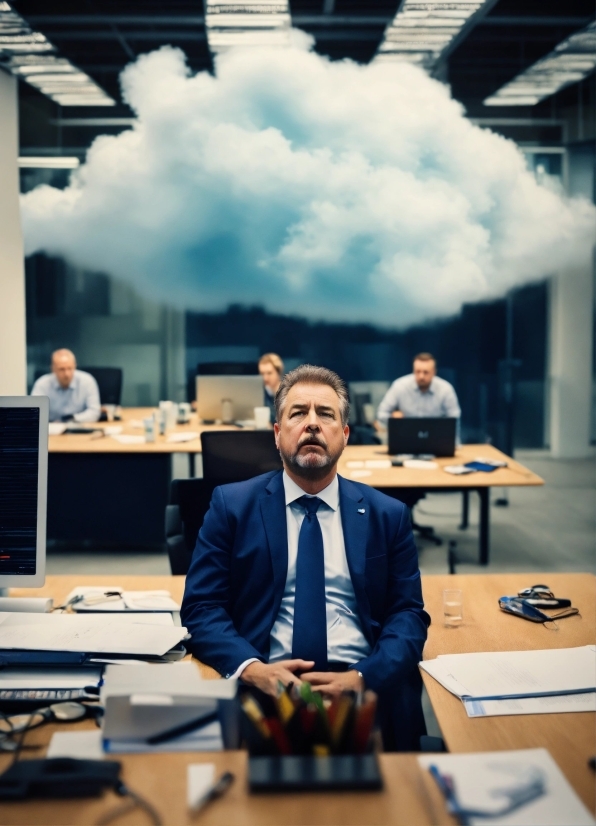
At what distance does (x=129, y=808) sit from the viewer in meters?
1.18

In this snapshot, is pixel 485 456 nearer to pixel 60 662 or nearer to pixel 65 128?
pixel 60 662

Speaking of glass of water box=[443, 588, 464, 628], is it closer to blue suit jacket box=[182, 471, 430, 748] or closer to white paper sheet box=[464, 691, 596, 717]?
blue suit jacket box=[182, 471, 430, 748]

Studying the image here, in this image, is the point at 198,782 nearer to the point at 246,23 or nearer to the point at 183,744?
the point at 183,744

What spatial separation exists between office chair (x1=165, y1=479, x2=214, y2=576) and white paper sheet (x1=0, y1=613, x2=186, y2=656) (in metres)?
1.12

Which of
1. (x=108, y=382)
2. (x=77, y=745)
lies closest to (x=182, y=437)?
(x=108, y=382)

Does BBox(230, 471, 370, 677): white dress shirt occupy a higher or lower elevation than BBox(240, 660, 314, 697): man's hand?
higher

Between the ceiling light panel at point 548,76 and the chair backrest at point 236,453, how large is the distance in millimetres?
5259

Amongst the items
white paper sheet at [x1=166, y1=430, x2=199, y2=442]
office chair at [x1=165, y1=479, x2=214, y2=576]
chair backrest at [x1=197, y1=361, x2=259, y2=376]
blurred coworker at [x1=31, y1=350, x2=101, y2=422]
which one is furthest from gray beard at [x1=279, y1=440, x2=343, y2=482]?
chair backrest at [x1=197, y1=361, x2=259, y2=376]

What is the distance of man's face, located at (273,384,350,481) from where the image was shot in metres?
2.02

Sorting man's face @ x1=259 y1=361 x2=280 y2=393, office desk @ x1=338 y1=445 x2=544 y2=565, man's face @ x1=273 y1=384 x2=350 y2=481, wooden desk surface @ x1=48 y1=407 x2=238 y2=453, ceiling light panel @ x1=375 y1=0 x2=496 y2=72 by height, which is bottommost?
office desk @ x1=338 y1=445 x2=544 y2=565

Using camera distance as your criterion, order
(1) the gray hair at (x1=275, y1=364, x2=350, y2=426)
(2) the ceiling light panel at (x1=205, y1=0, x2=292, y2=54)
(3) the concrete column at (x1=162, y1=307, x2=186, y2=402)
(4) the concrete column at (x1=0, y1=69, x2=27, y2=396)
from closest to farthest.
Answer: (1) the gray hair at (x1=275, y1=364, x2=350, y2=426), (2) the ceiling light panel at (x1=205, y1=0, x2=292, y2=54), (4) the concrete column at (x1=0, y1=69, x2=27, y2=396), (3) the concrete column at (x1=162, y1=307, x2=186, y2=402)

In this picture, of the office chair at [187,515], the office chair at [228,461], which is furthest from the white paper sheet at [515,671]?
the office chair at [187,515]

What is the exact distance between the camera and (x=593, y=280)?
7355mm

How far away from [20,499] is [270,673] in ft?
2.31
